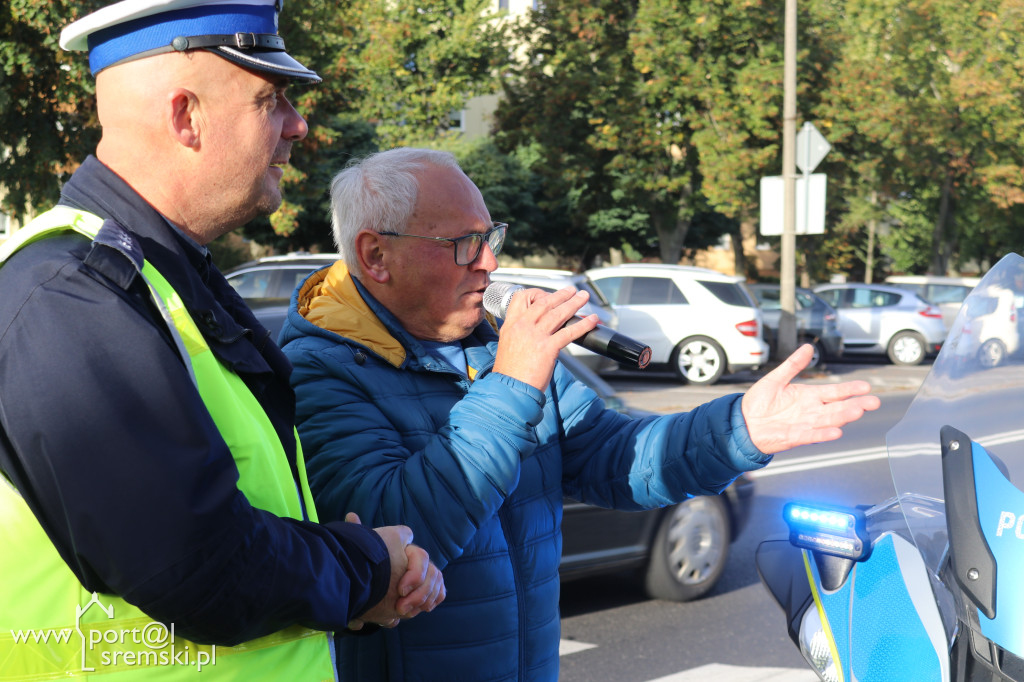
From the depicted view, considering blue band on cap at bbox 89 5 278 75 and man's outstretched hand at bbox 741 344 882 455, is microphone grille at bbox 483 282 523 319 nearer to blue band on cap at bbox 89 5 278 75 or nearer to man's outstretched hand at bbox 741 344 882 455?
man's outstretched hand at bbox 741 344 882 455

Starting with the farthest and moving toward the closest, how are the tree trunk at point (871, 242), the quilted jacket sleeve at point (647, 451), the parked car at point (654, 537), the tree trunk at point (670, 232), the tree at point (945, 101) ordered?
the tree trunk at point (871, 242) < the tree at point (945, 101) < the tree trunk at point (670, 232) < the parked car at point (654, 537) < the quilted jacket sleeve at point (647, 451)

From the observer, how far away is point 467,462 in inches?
A: 72.6

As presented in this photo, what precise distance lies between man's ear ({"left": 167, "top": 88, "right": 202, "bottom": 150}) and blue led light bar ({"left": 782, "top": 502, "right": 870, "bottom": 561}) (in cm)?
146

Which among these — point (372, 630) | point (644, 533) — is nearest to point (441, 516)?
point (372, 630)

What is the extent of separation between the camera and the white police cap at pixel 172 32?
1.51m

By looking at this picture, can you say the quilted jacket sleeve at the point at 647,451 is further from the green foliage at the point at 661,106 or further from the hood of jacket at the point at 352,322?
the green foliage at the point at 661,106

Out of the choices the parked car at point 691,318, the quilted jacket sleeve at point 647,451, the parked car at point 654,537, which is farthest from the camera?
the parked car at point 691,318

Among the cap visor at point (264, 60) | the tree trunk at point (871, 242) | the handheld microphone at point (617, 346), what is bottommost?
the tree trunk at point (871, 242)

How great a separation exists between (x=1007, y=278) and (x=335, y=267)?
1.50 m

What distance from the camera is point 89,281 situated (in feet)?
4.31

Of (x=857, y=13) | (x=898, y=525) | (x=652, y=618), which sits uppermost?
(x=857, y=13)

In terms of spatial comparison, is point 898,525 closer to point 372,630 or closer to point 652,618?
point 372,630

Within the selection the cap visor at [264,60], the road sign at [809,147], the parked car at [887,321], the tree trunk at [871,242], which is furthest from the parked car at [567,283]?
the tree trunk at [871,242]

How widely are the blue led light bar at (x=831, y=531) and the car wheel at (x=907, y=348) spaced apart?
761 inches
